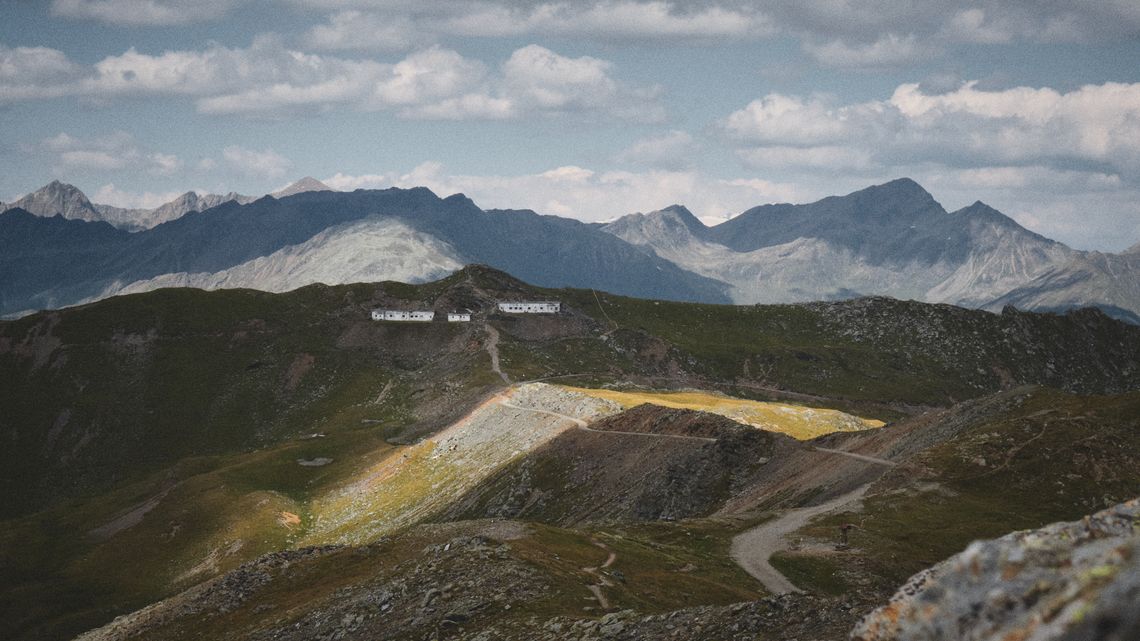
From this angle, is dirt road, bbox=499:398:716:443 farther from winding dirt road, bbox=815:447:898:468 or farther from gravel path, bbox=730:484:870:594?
gravel path, bbox=730:484:870:594

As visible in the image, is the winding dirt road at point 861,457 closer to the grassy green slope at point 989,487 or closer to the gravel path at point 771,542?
the grassy green slope at point 989,487

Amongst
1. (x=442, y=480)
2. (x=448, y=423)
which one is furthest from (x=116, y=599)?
(x=448, y=423)

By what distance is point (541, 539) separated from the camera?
68.4 m

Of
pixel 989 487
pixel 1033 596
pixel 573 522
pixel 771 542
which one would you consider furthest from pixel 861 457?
pixel 1033 596

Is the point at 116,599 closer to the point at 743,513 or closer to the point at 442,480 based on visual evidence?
A: the point at 442,480

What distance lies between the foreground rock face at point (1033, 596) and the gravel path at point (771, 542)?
44.9 meters

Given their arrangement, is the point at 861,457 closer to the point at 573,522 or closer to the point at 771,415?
the point at 573,522

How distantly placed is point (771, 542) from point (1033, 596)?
61644 millimetres

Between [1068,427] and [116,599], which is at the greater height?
[1068,427]

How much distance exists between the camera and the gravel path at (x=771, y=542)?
63375 millimetres

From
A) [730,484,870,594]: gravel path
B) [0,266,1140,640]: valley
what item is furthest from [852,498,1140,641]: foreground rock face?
[730,484,870,594]: gravel path

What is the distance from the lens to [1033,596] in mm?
14586

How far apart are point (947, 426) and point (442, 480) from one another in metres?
81.5

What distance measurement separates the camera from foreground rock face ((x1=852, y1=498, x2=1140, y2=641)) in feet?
41.6
